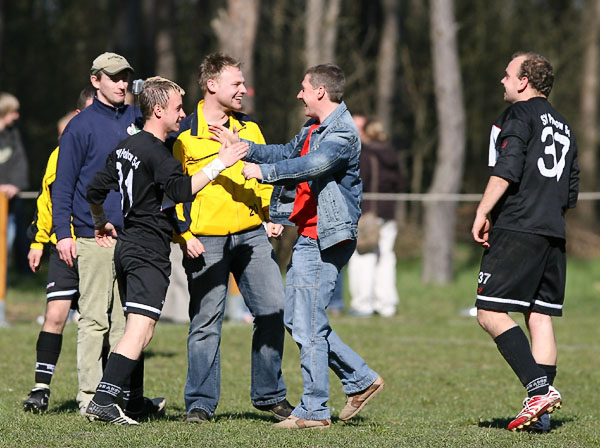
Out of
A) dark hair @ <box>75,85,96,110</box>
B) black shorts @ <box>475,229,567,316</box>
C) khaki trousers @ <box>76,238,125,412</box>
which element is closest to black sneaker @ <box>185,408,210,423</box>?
khaki trousers @ <box>76,238,125,412</box>

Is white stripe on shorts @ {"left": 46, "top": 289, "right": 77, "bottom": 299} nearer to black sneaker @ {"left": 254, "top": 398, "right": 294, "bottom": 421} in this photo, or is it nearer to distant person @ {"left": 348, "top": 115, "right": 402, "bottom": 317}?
black sneaker @ {"left": 254, "top": 398, "right": 294, "bottom": 421}

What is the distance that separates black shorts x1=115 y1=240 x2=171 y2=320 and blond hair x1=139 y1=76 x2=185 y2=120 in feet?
2.49

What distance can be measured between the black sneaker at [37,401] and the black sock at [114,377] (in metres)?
0.88

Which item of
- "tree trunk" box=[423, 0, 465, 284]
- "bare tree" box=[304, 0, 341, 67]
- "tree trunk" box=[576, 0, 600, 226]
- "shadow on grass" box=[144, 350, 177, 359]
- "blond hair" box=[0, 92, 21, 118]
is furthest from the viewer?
"tree trunk" box=[576, 0, 600, 226]

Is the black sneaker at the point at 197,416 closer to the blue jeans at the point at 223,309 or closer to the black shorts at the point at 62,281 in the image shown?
the blue jeans at the point at 223,309

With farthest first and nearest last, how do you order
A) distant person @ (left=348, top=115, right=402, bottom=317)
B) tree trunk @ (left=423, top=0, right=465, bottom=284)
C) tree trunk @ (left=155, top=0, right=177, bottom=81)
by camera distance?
tree trunk @ (left=155, top=0, right=177, bottom=81) < tree trunk @ (left=423, top=0, right=465, bottom=284) < distant person @ (left=348, top=115, right=402, bottom=317)

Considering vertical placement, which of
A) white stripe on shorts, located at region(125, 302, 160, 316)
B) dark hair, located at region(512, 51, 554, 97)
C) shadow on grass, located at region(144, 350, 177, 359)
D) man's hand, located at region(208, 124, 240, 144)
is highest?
dark hair, located at region(512, 51, 554, 97)

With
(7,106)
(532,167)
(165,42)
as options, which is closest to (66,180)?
(532,167)

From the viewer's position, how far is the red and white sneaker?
20.0 feet

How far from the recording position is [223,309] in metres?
6.57

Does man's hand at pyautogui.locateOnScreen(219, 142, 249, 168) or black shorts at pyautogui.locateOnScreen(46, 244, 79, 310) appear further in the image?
black shorts at pyautogui.locateOnScreen(46, 244, 79, 310)

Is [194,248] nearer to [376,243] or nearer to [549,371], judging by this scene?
[549,371]

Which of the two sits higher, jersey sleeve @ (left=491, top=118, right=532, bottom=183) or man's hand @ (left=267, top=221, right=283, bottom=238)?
jersey sleeve @ (left=491, top=118, right=532, bottom=183)

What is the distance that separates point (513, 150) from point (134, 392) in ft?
8.58
